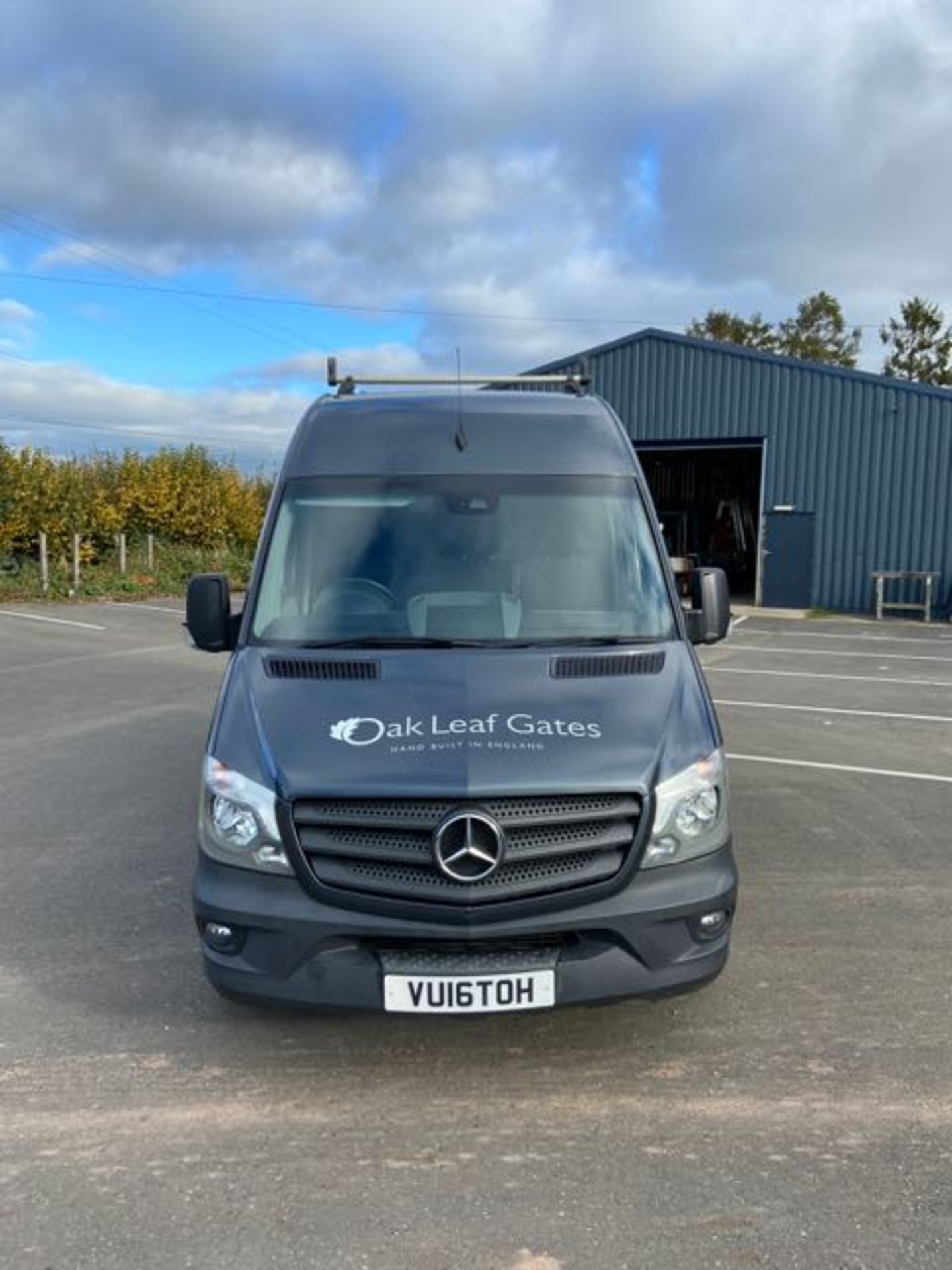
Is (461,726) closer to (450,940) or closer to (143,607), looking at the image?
(450,940)

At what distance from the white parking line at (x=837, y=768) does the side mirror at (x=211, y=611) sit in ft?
16.4

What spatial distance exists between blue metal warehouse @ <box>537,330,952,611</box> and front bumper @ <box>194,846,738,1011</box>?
21571 millimetres

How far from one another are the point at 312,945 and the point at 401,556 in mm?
1836

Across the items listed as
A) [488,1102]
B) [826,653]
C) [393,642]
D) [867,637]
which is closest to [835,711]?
[826,653]

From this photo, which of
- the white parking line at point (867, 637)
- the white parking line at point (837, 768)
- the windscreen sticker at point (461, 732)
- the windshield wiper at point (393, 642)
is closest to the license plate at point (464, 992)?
the windscreen sticker at point (461, 732)

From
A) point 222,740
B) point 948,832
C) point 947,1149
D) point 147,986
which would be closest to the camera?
point 947,1149

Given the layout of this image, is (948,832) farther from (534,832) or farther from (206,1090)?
(206,1090)

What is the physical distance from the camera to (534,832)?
336 centimetres

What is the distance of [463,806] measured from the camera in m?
3.31

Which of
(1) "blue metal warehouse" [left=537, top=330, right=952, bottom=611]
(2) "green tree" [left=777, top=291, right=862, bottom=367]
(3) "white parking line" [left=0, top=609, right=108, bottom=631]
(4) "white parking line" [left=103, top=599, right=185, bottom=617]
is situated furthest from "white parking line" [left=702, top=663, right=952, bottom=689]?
(2) "green tree" [left=777, top=291, right=862, bottom=367]

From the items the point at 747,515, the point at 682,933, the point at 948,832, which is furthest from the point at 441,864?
the point at 747,515

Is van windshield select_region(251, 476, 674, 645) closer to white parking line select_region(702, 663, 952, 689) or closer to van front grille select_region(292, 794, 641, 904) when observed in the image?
van front grille select_region(292, 794, 641, 904)

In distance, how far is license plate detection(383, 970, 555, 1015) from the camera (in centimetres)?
326

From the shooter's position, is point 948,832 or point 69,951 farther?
point 948,832
